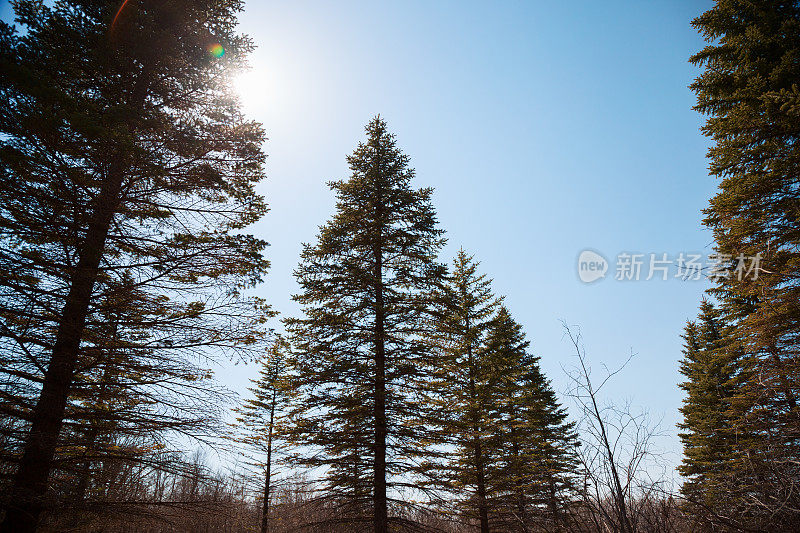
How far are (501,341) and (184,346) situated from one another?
13.6 meters

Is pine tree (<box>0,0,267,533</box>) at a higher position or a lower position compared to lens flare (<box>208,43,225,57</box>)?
lower

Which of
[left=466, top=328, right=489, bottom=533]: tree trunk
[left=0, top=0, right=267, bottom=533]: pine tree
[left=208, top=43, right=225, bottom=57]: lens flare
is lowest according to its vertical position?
[left=466, top=328, right=489, bottom=533]: tree trunk

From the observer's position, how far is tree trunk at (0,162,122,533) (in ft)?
17.2

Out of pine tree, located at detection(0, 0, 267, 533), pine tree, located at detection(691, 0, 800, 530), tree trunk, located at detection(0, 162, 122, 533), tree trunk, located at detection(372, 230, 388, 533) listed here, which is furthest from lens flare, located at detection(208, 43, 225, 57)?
pine tree, located at detection(691, 0, 800, 530)

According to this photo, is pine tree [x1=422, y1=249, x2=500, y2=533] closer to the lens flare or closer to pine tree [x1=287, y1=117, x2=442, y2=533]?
pine tree [x1=287, y1=117, x2=442, y2=533]

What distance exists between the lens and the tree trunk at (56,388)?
524 centimetres

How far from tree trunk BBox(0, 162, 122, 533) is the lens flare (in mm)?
3880

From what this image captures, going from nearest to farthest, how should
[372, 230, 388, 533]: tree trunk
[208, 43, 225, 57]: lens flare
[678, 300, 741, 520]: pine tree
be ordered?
[208, 43, 225, 57]: lens flare
[372, 230, 388, 533]: tree trunk
[678, 300, 741, 520]: pine tree

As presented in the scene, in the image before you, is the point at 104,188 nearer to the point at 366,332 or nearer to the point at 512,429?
the point at 366,332

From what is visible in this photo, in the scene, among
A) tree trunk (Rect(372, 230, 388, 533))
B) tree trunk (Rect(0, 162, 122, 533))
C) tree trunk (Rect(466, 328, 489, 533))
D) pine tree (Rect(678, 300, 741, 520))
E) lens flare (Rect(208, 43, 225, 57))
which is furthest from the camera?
pine tree (Rect(678, 300, 741, 520))

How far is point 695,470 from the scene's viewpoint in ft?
69.9

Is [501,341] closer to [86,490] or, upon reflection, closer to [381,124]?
[381,124]

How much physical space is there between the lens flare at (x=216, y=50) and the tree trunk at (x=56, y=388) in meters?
3.88

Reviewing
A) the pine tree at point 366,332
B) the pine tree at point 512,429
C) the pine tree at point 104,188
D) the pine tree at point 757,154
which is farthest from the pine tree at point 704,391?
the pine tree at point 104,188
